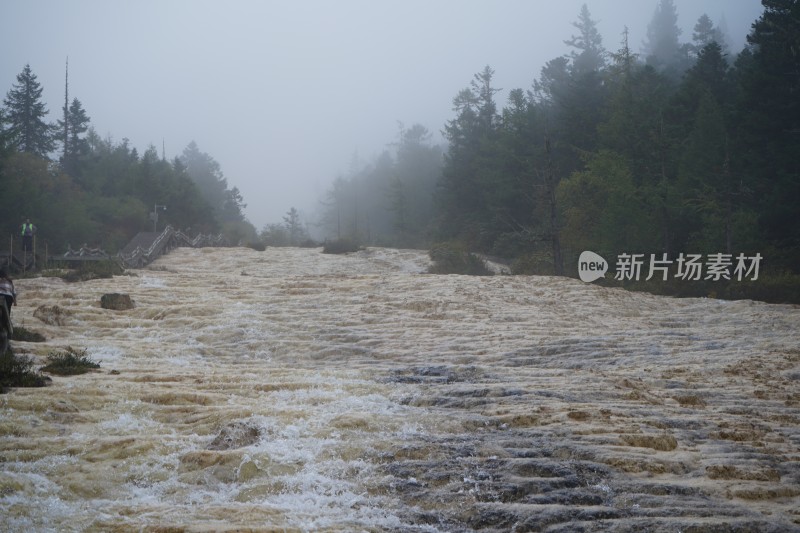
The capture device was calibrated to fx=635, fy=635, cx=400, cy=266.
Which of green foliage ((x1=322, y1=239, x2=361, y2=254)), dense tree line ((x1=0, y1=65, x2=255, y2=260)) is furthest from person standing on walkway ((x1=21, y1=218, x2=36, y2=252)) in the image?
green foliage ((x1=322, y1=239, x2=361, y2=254))

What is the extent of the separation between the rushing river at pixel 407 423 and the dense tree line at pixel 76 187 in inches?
1030

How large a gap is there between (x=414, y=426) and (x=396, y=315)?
895 centimetres

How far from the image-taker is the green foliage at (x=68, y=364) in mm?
11086

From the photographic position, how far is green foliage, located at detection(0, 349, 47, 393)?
31.9ft

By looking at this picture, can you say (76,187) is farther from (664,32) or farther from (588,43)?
(664,32)

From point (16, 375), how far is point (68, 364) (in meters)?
1.49

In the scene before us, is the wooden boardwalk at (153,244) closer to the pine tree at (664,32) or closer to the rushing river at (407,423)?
the rushing river at (407,423)

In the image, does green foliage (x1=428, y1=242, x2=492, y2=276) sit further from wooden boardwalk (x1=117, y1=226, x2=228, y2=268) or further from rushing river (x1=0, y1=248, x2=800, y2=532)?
wooden boardwalk (x1=117, y1=226, x2=228, y2=268)

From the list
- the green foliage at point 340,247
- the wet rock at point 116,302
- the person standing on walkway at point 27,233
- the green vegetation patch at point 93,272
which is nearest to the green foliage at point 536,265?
the green foliage at point 340,247

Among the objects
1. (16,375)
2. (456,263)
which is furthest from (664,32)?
(16,375)

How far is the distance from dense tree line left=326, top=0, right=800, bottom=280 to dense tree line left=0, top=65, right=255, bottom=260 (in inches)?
939

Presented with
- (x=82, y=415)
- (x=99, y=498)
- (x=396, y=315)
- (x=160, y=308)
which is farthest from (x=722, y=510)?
(x=160, y=308)

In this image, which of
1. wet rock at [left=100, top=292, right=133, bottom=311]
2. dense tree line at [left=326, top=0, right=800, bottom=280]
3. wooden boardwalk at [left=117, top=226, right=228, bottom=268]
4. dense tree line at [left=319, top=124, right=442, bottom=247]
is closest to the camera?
wet rock at [left=100, top=292, right=133, bottom=311]

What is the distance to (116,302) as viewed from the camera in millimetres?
18031
